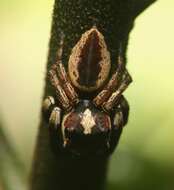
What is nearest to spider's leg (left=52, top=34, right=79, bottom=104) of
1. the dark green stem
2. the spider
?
the spider

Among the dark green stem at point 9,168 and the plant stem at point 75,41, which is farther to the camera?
the dark green stem at point 9,168

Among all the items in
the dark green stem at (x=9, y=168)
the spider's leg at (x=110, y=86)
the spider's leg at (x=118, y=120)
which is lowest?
the dark green stem at (x=9, y=168)

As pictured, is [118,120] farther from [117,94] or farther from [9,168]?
[9,168]

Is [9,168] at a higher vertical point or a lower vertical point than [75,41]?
lower

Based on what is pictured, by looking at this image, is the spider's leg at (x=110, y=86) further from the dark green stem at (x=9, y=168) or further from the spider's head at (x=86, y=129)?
the dark green stem at (x=9, y=168)

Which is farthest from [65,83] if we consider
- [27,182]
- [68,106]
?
[27,182]

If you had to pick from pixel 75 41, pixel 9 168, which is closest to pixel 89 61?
pixel 75 41

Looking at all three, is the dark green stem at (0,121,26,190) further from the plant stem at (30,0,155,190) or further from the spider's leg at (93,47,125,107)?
the spider's leg at (93,47,125,107)

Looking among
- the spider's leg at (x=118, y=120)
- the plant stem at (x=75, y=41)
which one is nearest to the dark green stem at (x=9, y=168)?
the plant stem at (x=75, y=41)
